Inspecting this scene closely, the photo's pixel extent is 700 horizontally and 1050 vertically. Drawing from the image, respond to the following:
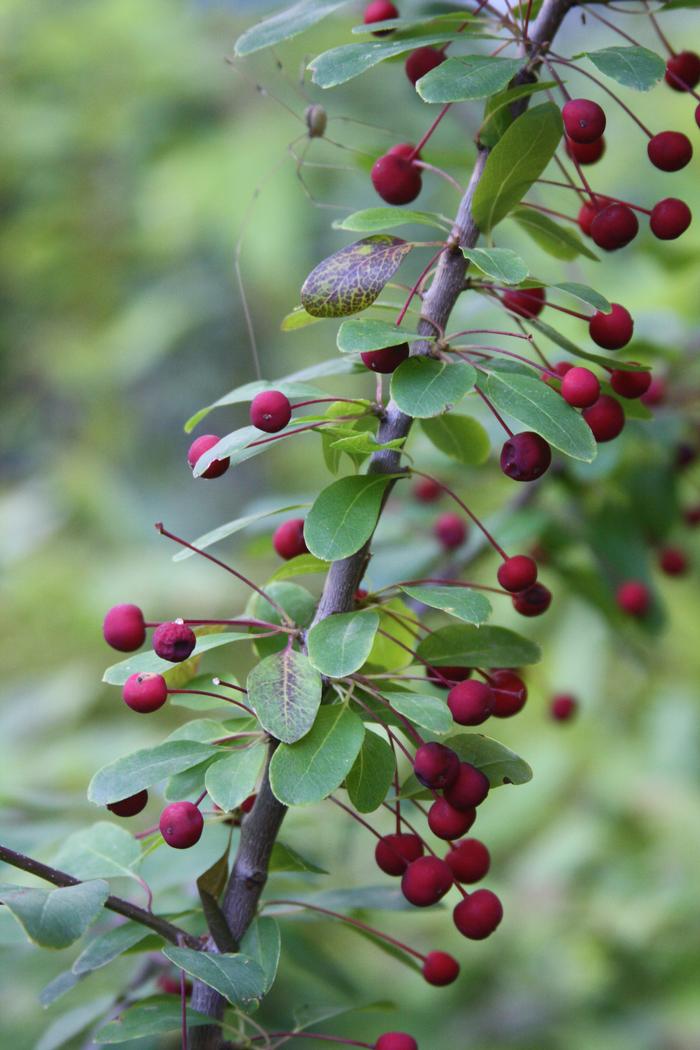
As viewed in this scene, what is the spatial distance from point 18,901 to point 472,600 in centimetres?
29

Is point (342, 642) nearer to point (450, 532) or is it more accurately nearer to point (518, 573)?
point (518, 573)

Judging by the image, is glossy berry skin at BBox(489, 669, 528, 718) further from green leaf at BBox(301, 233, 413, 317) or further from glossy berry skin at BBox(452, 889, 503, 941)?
green leaf at BBox(301, 233, 413, 317)

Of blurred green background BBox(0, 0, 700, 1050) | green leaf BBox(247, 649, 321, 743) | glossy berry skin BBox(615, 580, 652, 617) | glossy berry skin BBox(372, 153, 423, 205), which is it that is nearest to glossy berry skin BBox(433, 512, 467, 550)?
blurred green background BBox(0, 0, 700, 1050)

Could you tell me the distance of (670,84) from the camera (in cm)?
80

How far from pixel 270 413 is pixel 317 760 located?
19 cm

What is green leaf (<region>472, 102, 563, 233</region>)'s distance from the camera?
656 mm

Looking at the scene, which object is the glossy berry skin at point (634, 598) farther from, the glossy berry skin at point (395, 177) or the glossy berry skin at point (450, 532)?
the glossy berry skin at point (395, 177)

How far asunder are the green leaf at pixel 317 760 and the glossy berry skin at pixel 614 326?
0.94ft

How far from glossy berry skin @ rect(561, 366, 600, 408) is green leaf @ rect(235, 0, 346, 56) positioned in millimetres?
280

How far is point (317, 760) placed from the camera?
0.59m

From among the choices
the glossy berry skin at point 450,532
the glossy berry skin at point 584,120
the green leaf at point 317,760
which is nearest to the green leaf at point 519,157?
the glossy berry skin at point 584,120

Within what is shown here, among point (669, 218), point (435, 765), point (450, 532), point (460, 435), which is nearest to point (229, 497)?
point (450, 532)

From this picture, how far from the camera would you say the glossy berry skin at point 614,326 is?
0.69 metres

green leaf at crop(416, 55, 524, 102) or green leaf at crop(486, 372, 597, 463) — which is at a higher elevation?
green leaf at crop(416, 55, 524, 102)
